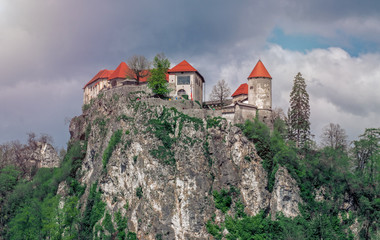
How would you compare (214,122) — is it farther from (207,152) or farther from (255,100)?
(255,100)

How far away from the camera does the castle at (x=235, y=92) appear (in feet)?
214

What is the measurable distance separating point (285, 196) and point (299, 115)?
12628 mm

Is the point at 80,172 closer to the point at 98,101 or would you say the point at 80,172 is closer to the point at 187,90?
the point at 98,101

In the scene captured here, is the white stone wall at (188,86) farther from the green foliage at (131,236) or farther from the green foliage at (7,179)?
the green foliage at (7,179)

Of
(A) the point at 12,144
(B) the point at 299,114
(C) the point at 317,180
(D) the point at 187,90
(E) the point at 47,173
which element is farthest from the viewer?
(A) the point at 12,144

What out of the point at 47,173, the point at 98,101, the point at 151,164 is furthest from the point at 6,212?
the point at 151,164

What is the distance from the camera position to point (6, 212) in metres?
74.9

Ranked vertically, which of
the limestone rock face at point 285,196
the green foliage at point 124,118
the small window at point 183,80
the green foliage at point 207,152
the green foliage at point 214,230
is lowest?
the green foliage at point 214,230

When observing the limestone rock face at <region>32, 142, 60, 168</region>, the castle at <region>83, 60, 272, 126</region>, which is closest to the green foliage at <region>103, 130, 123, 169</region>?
the castle at <region>83, 60, 272, 126</region>

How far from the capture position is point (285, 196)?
5956 cm

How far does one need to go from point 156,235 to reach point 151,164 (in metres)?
9.04

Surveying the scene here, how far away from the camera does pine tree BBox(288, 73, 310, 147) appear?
65688 mm

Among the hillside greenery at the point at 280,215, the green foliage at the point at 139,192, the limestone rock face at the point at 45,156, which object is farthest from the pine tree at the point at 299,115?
the limestone rock face at the point at 45,156

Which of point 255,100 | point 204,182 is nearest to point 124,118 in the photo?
point 204,182
